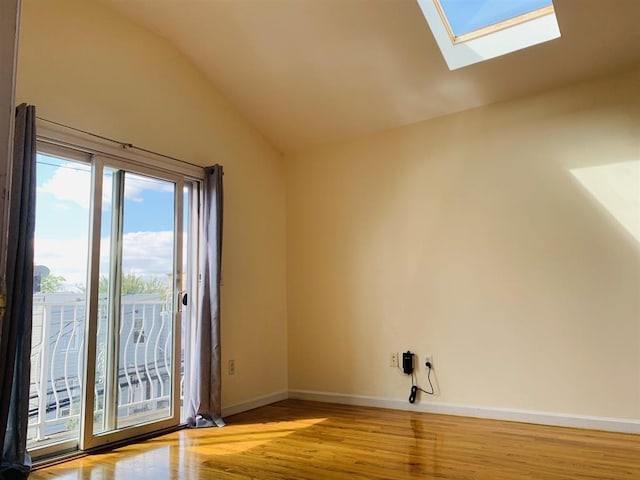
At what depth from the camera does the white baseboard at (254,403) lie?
3.73m

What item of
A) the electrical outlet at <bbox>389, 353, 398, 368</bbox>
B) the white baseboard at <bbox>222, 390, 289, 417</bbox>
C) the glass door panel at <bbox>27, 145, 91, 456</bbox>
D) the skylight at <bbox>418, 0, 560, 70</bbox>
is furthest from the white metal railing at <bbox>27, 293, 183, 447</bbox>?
the skylight at <bbox>418, 0, 560, 70</bbox>

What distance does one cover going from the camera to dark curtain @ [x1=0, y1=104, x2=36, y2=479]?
2.30 metres

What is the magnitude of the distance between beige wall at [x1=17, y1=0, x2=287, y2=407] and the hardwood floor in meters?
0.81

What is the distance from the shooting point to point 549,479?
2.31 meters

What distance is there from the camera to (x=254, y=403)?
157 inches

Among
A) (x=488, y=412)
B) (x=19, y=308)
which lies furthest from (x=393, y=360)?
(x=19, y=308)

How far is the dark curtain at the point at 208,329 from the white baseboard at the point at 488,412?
1.10 m

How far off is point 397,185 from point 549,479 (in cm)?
246

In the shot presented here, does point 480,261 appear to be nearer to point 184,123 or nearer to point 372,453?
point 372,453

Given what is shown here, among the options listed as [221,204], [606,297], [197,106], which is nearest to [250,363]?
[221,204]

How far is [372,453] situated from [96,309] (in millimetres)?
1918

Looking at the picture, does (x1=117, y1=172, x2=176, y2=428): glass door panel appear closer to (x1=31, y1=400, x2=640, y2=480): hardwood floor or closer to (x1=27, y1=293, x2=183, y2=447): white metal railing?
(x1=27, y1=293, x2=183, y2=447): white metal railing

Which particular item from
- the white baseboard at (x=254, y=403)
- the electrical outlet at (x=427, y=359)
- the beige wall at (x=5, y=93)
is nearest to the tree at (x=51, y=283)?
the white baseboard at (x=254, y=403)

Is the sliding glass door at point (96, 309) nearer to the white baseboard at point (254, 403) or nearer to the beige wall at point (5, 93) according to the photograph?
the white baseboard at point (254, 403)
